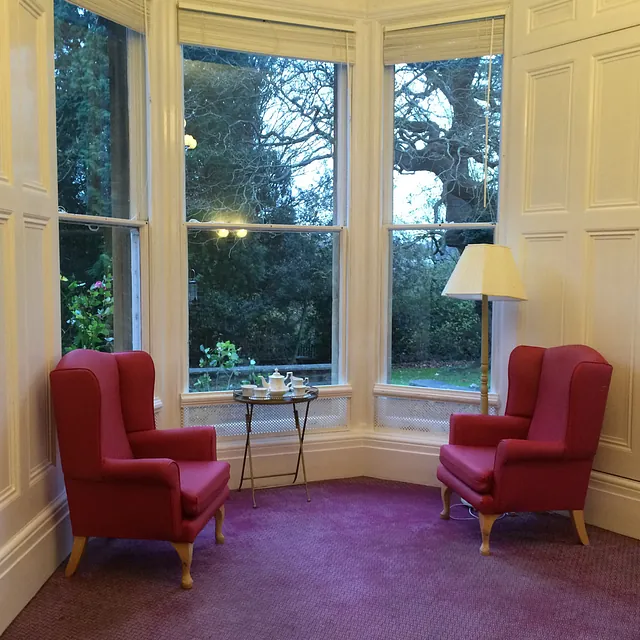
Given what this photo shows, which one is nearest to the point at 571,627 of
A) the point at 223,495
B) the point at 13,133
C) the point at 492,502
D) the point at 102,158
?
the point at 492,502

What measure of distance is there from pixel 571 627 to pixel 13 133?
2902mm

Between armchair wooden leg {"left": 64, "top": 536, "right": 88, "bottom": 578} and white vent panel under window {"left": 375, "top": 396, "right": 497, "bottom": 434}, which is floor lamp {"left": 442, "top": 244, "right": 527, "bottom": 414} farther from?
armchair wooden leg {"left": 64, "top": 536, "right": 88, "bottom": 578}

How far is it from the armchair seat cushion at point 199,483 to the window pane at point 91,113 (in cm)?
147

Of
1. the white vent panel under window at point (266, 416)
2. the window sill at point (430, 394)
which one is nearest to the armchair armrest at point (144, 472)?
the white vent panel under window at point (266, 416)

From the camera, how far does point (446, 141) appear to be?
12.9 feet

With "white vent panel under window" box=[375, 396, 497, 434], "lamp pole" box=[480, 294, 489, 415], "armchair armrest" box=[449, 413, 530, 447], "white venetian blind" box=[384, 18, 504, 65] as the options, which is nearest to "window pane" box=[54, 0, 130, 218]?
"white venetian blind" box=[384, 18, 504, 65]

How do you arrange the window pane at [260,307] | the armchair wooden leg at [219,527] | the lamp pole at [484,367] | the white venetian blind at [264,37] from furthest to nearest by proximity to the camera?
the window pane at [260,307]
the white venetian blind at [264,37]
the lamp pole at [484,367]
the armchair wooden leg at [219,527]

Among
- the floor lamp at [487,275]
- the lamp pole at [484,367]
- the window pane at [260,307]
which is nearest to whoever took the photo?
the floor lamp at [487,275]

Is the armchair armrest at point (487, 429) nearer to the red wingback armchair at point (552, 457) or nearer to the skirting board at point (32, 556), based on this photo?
→ the red wingback armchair at point (552, 457)

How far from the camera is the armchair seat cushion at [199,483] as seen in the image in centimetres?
270

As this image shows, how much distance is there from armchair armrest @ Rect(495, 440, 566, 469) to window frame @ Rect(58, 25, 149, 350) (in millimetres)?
2067

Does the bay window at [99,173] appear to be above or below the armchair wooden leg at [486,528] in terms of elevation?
above

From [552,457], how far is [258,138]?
249cm

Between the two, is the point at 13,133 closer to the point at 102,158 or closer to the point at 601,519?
the point at 102,158
